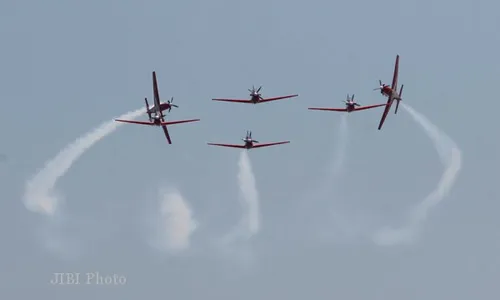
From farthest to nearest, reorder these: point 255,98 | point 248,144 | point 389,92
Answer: point 248,144 → point 389,92 → point 255,98

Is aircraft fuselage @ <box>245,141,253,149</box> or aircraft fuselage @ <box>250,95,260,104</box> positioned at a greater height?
aircraft fuselage @ <box>250,95,260,104</box>

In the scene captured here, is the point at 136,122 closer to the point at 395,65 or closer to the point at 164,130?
the point at 164,130

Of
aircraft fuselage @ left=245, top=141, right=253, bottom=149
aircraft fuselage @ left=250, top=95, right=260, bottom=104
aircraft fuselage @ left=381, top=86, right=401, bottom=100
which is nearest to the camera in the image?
aircraft fuselage @ left=250, top=95, right=260, bottom=104

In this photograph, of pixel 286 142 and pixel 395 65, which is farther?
pixel 395 65

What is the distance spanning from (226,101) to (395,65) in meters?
31.8

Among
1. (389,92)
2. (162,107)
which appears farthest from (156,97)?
(389,92)

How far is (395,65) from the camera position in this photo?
17112 cm

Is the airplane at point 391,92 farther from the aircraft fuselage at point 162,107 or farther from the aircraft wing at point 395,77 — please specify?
the aircraft fuselage at point 162,107

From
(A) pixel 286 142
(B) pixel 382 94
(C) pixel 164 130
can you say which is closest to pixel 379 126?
(B) pixel 382 94

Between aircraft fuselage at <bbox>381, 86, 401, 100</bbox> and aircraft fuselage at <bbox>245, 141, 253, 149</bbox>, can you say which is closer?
aircraft fuselage at <bbox>381, 86, 401, 100</bbox>

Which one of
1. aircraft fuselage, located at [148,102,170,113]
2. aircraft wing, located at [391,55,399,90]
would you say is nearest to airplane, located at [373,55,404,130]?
aircraft wing, located at [391,55,399,90]

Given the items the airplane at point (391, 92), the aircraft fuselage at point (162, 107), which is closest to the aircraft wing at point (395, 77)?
the airplane at point (391, 92)

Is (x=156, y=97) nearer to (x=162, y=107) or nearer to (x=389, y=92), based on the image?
(x=162, y=107)

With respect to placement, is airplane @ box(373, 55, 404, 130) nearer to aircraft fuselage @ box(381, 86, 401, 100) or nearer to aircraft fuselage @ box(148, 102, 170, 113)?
aircraft fuselage @ box(381, 86, 401, 100)
